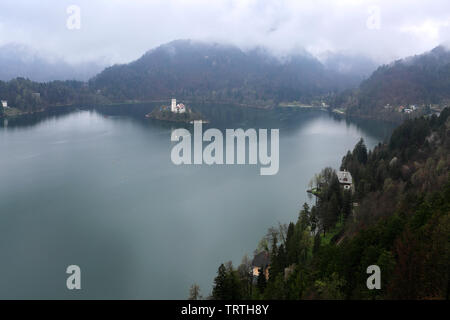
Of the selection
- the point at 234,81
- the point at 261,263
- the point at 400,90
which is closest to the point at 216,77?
the point at 234,81

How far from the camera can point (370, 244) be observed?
222 inches

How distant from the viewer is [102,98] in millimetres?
46625

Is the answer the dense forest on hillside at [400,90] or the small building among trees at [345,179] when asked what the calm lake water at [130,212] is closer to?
the small building among trees at [345,179]

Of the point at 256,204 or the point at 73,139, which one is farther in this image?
the point at 73,139

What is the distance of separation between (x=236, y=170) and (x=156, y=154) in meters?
4.91

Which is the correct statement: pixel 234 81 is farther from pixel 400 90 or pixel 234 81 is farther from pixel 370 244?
pixel 370 244

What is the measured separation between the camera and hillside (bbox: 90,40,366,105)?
52.4m

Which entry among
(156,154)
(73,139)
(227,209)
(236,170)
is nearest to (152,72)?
(73,139)

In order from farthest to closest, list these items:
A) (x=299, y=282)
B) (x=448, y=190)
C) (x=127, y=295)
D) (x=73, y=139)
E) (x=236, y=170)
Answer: (x=73, y=139), (x=236, y=170), (x=127, y=295), (x=448, y=190), (x=299, y=282)

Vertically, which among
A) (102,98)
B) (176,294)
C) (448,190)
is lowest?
(176,294)

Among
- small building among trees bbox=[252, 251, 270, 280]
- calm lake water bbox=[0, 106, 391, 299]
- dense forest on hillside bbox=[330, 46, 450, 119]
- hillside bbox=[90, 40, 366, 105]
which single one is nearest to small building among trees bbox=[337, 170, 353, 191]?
calm lake water bbox=[0, 106, 391, 299]

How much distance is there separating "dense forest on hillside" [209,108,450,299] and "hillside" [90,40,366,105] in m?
37.3

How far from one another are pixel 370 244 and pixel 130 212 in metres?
7.06

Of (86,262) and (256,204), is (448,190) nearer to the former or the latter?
(256,204)
